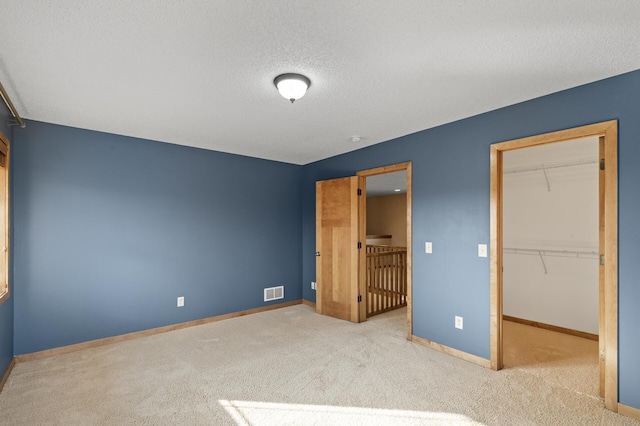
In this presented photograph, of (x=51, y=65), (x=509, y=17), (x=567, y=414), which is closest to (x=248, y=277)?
Answer: (x=51, y=65)

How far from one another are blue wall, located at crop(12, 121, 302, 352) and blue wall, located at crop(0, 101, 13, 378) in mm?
124

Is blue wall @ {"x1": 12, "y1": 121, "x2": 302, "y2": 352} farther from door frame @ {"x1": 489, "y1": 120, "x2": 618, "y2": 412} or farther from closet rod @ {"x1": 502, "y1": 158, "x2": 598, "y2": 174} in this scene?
door frame @ {"x1": 489, "y1": 120, "x2": 618, "y2": 412}

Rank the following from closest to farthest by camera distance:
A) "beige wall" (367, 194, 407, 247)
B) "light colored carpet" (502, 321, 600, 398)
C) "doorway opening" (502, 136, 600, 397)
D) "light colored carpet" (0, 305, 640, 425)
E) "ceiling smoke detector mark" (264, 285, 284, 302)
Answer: "light colored carpet" (0, 305, 640, 425) → "light colored carpet" (502, 321, 600, 398) → "doorway opening" (502, 136, 600, 397) → "ceiling smoke detector mark" (264, 285, 284, 302) → "beige wall" (367, 194, 407, 247)

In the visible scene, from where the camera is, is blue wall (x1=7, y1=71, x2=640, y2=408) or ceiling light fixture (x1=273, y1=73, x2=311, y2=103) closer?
ceiling light fixture (x1=273, y1=73, x2=311, y2=103)

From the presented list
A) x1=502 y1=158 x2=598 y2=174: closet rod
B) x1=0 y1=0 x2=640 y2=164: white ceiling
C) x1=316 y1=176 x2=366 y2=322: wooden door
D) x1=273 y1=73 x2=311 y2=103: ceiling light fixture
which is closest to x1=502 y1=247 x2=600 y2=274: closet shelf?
x1=502 y1=158 x2=598 y2=174: closet rod

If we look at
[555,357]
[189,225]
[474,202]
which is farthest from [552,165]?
[189,225]

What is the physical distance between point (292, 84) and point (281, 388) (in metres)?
2.36

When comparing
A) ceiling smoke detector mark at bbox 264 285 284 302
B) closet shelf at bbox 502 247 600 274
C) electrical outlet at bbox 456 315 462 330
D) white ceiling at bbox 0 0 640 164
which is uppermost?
white ceiling at bbox 0 0 640 164

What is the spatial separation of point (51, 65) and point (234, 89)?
1181 mm

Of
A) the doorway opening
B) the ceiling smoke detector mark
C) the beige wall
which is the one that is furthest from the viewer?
the beige wall

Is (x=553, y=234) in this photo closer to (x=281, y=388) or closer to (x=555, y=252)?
(x=555, y=252)

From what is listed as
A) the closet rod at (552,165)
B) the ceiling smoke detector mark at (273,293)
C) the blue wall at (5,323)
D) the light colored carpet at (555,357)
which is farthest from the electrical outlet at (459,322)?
the blue wall at (5,323)

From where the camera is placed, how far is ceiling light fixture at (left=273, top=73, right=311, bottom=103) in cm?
227

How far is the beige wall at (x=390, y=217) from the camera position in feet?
31.9
